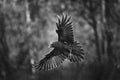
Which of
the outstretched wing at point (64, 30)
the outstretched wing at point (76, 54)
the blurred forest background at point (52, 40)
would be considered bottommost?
the outstretched wing at point (76, 54)

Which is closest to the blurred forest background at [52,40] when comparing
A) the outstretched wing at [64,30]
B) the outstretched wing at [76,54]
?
the outstretched wing at [64,30]

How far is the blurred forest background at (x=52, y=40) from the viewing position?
46.4ft

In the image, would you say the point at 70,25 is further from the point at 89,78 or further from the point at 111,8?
the point at 111,8

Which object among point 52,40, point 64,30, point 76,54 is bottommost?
point 76,54

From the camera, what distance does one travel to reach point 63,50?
5.43 metres

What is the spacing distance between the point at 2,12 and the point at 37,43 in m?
4.08

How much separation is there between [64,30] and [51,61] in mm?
Answer: 658

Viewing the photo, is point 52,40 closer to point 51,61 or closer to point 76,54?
point 51,61

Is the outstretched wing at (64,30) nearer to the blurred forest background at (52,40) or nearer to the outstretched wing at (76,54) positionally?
the outstretched wing at (76,54)

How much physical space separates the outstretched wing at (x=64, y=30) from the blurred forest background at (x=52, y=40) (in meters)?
6.38

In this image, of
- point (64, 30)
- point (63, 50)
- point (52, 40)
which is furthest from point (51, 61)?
point (52, 40)

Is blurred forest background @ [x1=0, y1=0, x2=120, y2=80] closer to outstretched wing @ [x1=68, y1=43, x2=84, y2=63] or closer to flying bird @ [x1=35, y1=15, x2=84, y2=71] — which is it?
flying bird @ [x1=35, y1=15, x2=84, y2=71]

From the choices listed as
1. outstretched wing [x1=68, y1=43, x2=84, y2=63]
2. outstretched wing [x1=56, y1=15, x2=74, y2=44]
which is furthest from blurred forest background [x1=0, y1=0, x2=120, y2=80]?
outstretched wing [x1=68, y1=43, x2=84, y2=63]

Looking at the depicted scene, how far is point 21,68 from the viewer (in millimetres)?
17922
